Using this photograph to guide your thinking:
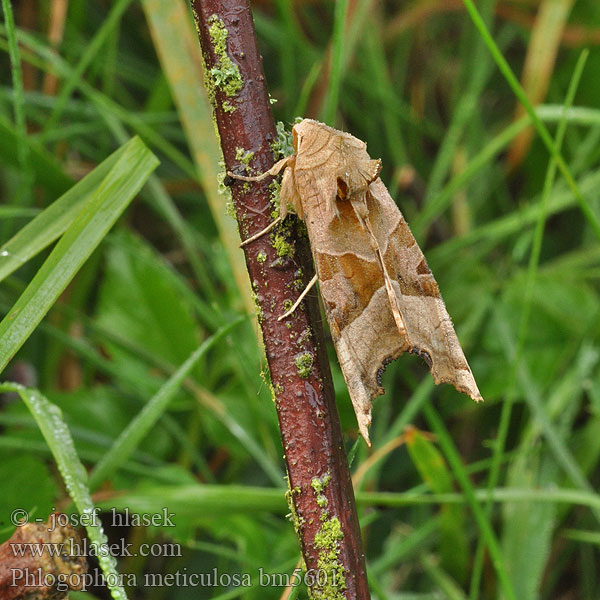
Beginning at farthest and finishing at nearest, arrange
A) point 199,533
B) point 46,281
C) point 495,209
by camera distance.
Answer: point 495,209 → point 199,533 → point 46,281

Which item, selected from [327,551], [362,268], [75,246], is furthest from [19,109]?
[327,551]

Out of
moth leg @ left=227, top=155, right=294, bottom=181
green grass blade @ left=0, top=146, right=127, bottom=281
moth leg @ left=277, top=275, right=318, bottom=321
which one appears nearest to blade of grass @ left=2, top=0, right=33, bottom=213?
green grass blade @ left=0, top=146, right=127, bottom=281

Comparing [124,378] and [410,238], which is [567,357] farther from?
[124,378]

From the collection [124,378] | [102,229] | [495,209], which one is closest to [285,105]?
[495,209]

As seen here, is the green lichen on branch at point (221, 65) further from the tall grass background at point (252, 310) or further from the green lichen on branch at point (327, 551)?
the green lichen on branch at point (327, 551)

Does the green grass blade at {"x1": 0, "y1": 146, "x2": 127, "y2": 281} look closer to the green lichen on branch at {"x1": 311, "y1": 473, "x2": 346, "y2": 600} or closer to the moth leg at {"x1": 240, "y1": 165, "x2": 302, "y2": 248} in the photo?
the moth leg at {"x1": 240, "y1": 165, "x2": 302, "y2": 248}

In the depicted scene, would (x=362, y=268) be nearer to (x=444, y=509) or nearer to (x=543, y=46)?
(x=444, y=509)

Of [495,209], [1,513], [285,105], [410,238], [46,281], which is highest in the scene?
[285,105]
